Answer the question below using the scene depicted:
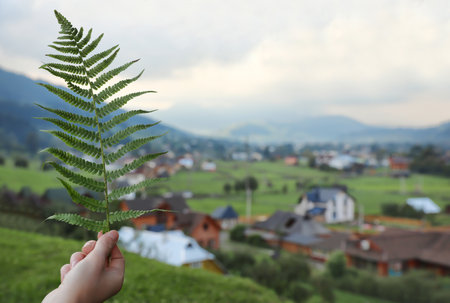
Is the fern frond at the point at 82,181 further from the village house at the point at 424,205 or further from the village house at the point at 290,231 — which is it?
the village house at the point at 424,205

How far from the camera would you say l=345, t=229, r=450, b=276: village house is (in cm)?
1617

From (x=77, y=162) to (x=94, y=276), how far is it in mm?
220

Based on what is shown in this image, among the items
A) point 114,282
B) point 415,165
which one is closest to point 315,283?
point 114,282

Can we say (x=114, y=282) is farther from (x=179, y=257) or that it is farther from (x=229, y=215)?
(x=229, y=215)

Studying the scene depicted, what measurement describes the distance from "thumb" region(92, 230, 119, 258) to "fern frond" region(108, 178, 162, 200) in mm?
72

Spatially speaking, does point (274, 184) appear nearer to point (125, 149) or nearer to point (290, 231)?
point (290, 231)

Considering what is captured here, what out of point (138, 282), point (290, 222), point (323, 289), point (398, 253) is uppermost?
point (138, 282)

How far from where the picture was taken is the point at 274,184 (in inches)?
1297

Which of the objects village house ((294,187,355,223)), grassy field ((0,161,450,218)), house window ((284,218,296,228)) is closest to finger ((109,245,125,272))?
house window ((284,218,296,228))

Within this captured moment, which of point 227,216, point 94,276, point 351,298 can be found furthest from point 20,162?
point 94,276

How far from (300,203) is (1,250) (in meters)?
25.2

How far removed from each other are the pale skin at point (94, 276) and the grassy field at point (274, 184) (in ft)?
86.5

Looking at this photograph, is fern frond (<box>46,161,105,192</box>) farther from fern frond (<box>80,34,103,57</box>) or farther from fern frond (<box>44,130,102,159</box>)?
fern frond (<box>80,34,103,57</box>)

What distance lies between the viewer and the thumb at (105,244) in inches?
27.0
